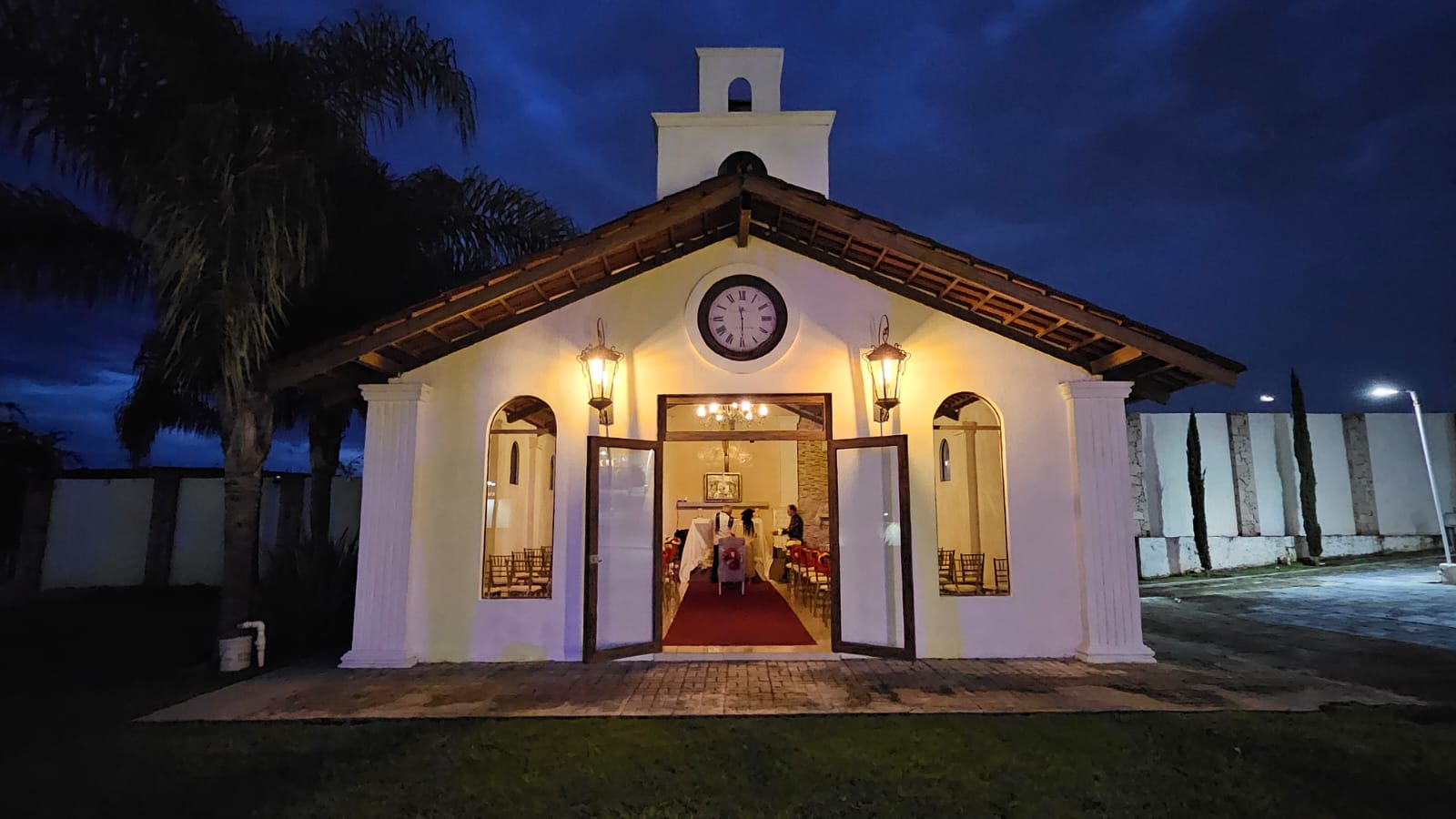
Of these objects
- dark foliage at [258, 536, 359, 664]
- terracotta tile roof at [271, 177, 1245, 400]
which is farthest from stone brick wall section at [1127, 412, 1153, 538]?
dark foliage at [258, 536, 359, 664]

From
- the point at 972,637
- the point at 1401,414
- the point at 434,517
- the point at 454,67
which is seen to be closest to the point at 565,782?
the point at 434,517

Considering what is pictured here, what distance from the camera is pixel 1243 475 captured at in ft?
53.1

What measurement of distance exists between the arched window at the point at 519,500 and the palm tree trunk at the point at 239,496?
2.12 metres

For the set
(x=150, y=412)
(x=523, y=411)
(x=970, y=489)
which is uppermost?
(x=150, y=412)

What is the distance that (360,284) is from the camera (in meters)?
7.76

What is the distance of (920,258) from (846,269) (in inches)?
41.2

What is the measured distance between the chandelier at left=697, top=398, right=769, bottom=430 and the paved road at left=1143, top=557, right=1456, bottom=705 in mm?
6462

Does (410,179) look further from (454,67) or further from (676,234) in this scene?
(676,234)

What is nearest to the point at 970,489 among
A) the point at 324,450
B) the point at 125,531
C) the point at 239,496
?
the point at 239,496

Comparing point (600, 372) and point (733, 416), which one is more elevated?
point (733, 416)

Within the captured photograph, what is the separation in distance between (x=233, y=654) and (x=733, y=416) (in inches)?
337

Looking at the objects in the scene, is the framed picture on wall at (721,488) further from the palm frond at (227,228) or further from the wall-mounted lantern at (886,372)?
the palm frond at (227,228)

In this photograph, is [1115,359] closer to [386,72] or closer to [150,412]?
[386,72]

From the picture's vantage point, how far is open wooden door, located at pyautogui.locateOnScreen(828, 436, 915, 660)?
22.3 feet
